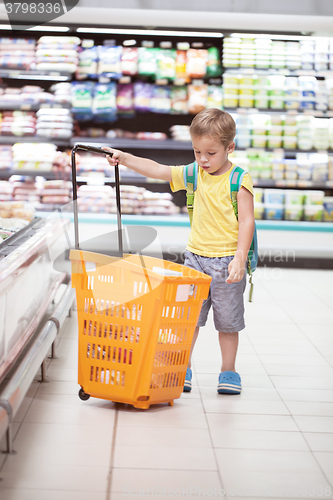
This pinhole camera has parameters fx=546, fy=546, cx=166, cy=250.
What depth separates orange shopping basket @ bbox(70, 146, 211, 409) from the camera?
2.12m

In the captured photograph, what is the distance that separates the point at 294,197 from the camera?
588cm

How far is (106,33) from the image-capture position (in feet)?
19.0

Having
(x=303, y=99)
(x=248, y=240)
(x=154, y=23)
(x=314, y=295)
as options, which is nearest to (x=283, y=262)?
(x=314, y=295)

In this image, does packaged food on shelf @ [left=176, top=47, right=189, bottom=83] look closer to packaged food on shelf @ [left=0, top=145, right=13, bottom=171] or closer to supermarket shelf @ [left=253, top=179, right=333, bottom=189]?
supermarket shelf @ [left=253, top=179, right=333, bottom=189]

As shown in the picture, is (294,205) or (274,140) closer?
(274,140)

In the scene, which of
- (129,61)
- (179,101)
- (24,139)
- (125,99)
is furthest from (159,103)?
(24,139)

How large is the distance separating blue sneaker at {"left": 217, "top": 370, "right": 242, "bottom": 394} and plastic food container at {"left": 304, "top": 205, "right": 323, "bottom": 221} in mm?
3635

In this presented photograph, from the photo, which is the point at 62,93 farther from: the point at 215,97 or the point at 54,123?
the point at 215,97

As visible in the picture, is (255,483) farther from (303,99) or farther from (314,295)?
→ (303,99)

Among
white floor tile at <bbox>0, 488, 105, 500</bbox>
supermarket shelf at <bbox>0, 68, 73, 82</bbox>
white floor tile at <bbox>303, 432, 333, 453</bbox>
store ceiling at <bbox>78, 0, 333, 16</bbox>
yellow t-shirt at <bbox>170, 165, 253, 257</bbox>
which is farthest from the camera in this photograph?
supermarket shelf at <bbox>0, 68, 73, 82</bbox>

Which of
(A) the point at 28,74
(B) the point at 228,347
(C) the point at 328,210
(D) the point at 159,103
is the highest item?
(A) the point at 28,74

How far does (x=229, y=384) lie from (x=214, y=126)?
47.1 inches

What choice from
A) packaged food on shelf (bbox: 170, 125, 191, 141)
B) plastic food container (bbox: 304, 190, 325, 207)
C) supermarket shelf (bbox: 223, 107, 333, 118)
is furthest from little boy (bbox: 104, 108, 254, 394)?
plastic food container (bbox: 304, 190, 325, 207)

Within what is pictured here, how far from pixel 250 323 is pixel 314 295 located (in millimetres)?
1152
